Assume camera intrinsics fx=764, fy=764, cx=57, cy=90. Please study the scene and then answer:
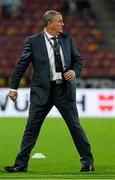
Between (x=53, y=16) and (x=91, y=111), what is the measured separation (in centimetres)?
1367

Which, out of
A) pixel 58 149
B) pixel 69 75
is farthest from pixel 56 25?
pixel 58 149

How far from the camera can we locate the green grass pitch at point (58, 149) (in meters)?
9.80

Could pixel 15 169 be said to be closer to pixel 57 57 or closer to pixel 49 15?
pixel 57 57

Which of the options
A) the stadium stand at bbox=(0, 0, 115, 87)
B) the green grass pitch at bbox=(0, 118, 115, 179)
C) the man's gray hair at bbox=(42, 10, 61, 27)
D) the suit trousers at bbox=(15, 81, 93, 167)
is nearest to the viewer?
the green grass pitch at bbox=(0, 118, 115, 179)

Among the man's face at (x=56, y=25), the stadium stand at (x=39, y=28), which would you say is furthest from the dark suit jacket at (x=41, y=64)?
the stadium stand at (x=39, y=28)

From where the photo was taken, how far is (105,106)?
23.6m

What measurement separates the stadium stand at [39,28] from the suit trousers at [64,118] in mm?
19071

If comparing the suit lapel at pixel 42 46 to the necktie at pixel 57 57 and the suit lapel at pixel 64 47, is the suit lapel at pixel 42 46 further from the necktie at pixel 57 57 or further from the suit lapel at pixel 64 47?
the suit lapel at pixel 64 47

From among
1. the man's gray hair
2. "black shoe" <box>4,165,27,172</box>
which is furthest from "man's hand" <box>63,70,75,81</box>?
"black shoe" <box>4,165,27,172</box>

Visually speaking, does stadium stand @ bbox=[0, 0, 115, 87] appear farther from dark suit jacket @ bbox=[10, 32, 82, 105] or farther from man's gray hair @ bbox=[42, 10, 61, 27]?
man's gray hair @ bbox=[42, 10, 61, 27]

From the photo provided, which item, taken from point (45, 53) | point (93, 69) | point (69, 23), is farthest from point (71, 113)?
point (69, 23)

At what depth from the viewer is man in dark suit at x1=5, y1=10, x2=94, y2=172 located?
9977mm

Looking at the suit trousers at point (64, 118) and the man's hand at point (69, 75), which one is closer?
the man's hand at point (69, 75)

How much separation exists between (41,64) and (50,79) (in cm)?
23
